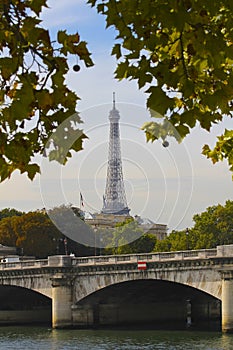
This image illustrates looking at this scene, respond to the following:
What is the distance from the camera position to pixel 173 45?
25.1 feet

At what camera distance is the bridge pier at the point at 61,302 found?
62.7 m

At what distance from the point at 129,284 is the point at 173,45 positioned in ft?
190

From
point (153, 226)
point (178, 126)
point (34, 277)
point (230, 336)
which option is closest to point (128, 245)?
point (153, 226)

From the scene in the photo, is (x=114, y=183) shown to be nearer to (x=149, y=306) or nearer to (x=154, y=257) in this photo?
(x=149, y=306)

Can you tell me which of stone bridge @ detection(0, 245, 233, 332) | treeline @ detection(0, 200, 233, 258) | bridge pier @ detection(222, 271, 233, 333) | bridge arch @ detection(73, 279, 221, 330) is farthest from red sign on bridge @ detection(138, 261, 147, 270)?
treeline @ detection(0, 200, 233, 258)

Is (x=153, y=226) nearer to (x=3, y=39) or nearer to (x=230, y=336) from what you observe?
(x=230, y=336)

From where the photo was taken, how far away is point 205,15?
7242 millimetres

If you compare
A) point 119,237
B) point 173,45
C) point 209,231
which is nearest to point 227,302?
point 209,231

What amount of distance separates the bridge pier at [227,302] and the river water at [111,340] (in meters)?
0.99

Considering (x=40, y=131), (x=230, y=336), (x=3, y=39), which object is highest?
(x=3, y=39)

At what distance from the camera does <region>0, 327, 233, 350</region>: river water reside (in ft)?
155

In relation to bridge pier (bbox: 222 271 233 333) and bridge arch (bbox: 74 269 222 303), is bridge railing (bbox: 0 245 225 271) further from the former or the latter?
bridge pier (bbox: 222 271 233 333)

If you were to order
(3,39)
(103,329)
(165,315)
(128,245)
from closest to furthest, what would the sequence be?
(3,39), (103,329), (165,315), (128,245)

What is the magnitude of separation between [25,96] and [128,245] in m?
101
